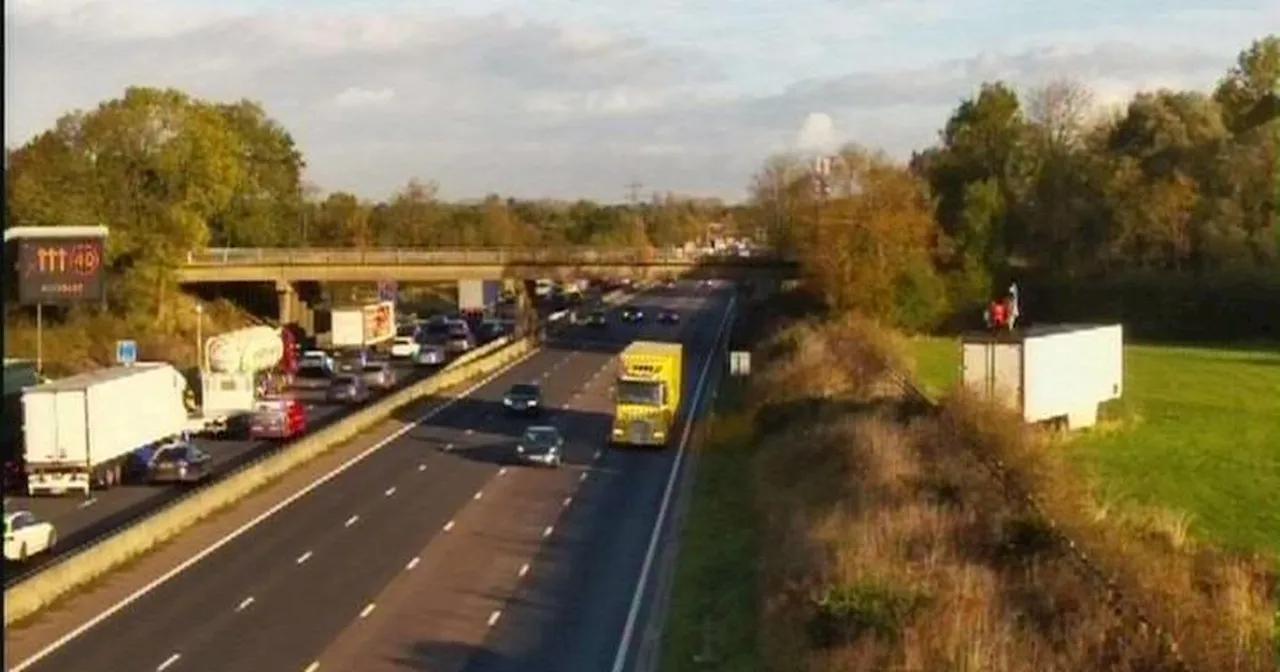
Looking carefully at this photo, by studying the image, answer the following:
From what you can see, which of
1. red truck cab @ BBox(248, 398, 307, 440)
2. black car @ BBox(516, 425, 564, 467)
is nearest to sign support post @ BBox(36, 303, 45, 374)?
red truck cab @ BBox(248, 398, 307, 440)

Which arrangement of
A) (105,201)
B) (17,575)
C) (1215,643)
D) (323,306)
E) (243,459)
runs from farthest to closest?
(323,306) < (105,201) < (243,459) < (17,575) < (1215,643)

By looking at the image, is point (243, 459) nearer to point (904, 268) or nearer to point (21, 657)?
point (21, 657)

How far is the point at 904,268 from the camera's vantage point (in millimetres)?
85812

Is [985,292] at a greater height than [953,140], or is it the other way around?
[953,140]

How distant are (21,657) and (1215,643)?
17529 millimetres

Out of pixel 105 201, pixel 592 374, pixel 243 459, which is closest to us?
pixel 243 459

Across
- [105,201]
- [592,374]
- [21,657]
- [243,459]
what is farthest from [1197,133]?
[21,657]

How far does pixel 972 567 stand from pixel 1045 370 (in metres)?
25.3

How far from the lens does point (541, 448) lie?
169 feet

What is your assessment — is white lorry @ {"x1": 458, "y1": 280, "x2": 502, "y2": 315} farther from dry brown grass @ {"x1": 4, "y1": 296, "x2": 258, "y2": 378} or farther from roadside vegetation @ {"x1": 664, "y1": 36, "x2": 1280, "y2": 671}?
dry brown grass @ {"x1": 4, "y1": 296, "x2": 258, "y2": 378}

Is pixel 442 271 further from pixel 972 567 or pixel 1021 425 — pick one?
pixel 972 567

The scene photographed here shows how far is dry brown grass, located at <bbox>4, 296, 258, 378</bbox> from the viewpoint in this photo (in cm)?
8175

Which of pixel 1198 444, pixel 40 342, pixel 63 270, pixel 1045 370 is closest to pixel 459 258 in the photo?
pixel 40 342

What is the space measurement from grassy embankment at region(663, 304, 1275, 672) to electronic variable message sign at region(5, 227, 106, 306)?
664 inches
